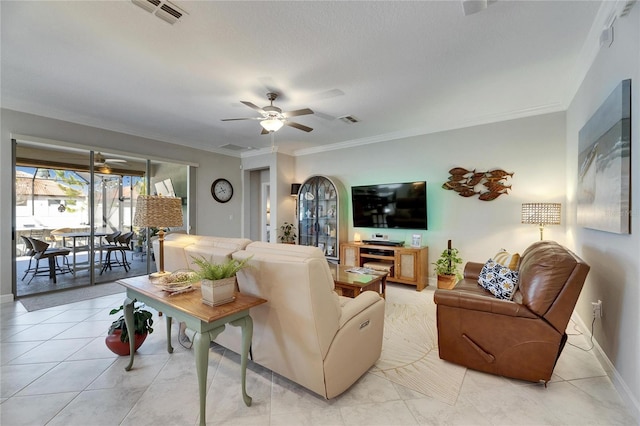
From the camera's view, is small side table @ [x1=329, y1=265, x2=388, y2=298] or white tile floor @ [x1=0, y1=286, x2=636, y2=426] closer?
white tile floor @ [x1=0, y1=286, x2=636, y2=426]

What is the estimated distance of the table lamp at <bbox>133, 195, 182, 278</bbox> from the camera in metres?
2.26

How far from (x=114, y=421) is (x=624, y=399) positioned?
3.23 metres

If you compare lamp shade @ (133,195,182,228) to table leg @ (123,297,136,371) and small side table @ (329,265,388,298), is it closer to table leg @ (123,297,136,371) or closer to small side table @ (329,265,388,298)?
table leg @ (123,297,136,371)

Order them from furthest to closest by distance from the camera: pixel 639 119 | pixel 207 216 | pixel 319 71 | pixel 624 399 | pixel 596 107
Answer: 1. pixel 207 216
2. pixel 319 71
3. pixel 596 107
4. pixel 624 399
5. pixel 639 119

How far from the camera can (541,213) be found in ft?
11.0

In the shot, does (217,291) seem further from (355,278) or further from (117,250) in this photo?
(117,250)

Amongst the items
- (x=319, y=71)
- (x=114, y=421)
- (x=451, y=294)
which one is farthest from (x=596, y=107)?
(x=114, y=421)

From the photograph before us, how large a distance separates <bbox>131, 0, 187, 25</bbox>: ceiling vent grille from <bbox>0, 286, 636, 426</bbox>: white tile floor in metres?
2.69

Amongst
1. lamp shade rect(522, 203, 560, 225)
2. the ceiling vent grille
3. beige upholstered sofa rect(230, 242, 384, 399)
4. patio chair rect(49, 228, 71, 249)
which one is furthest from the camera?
patio chair rect(49, 228, 71, 249)

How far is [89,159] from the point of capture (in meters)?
4.41

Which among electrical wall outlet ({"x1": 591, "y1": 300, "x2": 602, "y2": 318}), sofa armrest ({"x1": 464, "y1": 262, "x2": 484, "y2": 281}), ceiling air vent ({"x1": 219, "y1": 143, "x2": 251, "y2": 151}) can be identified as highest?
ceiling air vent ({"x1": 219, "y1": 143, "x2": 251, "y2": 151})

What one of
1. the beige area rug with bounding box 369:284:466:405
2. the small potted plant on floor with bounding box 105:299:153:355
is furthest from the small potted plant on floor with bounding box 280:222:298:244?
the small potted plant on floor with bounding box 105:299:153:355

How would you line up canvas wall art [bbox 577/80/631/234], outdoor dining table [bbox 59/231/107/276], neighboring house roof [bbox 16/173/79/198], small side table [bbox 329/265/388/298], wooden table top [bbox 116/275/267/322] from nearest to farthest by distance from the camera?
wooden table top [bbox 116/275/267/322], canvas wall art [bbox 577/80/631/234], small side table [bbox 329/265/388/298], neighboring house roof [bbox 16/173/79/198], outdoor dining table [bbox 59/231/107/276]

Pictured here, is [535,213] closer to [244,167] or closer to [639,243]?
[639,243]
